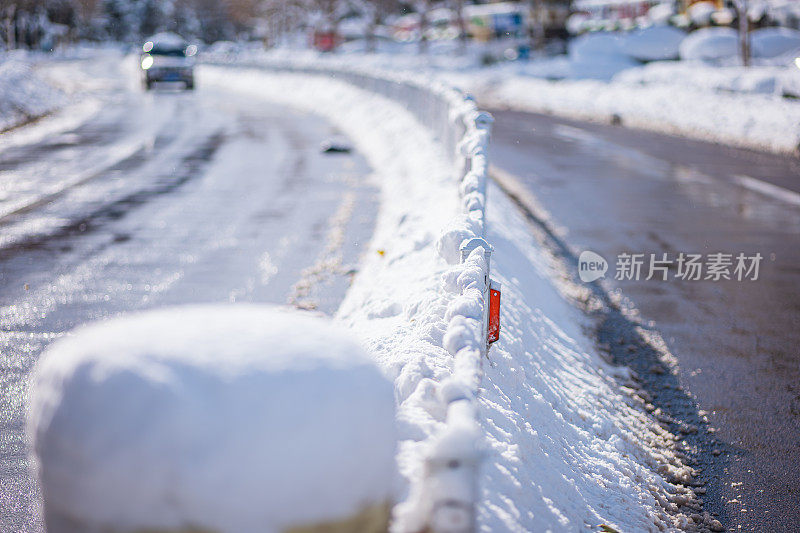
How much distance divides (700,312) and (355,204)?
→ 5.40 meters

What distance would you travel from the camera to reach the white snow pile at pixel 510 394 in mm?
3400

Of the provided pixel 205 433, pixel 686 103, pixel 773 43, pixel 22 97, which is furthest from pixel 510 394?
pixel 773 43

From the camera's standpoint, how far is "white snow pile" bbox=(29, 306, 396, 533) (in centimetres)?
214

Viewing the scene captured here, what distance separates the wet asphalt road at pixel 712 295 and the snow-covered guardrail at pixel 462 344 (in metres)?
1.61

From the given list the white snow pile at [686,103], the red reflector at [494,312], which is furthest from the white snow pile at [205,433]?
the white snow pile at [686,103]

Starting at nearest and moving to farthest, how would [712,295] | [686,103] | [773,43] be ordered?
1. [712,295]
2. [686,103]
3. [773,43]

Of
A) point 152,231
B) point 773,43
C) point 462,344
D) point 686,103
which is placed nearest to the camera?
point 462,344

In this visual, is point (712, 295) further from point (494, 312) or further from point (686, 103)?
point (686, 103)

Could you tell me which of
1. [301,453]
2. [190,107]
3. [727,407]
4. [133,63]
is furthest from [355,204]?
[133,63]

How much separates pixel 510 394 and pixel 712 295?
405 cm

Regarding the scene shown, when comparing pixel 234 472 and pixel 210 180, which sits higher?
pixel 234 472

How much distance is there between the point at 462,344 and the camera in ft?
12.0

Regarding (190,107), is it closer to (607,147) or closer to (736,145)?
(607,147)

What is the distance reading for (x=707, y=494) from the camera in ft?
14.6
